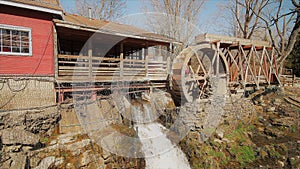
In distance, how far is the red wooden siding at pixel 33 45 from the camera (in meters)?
5.55

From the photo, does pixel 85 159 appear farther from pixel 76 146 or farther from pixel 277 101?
pixel 277 101

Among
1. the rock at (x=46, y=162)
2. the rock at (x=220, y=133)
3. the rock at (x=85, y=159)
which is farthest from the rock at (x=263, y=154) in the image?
the rock at (x=46, y=162)

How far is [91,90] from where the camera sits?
716cm

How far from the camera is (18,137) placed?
500cm

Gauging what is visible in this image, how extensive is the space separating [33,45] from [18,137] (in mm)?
3119

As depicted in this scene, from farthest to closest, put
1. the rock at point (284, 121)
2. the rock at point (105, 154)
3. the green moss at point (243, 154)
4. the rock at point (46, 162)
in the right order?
the rock at point (284, 121) < the green moss at point (243, 154) < the rock at point (105, 154) < the rock at point (46, 162)

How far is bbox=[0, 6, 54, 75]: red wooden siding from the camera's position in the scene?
18.2 feet

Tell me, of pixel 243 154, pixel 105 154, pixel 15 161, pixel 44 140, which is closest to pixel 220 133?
pixel 243 154

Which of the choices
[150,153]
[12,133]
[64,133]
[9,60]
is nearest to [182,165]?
[150,153]

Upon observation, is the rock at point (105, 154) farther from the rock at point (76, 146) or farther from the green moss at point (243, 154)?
the green moss at point (243, 154)

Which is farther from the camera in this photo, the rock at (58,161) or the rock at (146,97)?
the rock at (146,97)

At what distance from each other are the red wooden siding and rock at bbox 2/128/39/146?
6.48 feet

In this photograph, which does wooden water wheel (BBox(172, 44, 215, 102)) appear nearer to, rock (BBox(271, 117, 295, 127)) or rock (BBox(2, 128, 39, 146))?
rock (BBox(271, 117, 295, 127))

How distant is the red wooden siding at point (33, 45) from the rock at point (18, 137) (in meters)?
1.98
